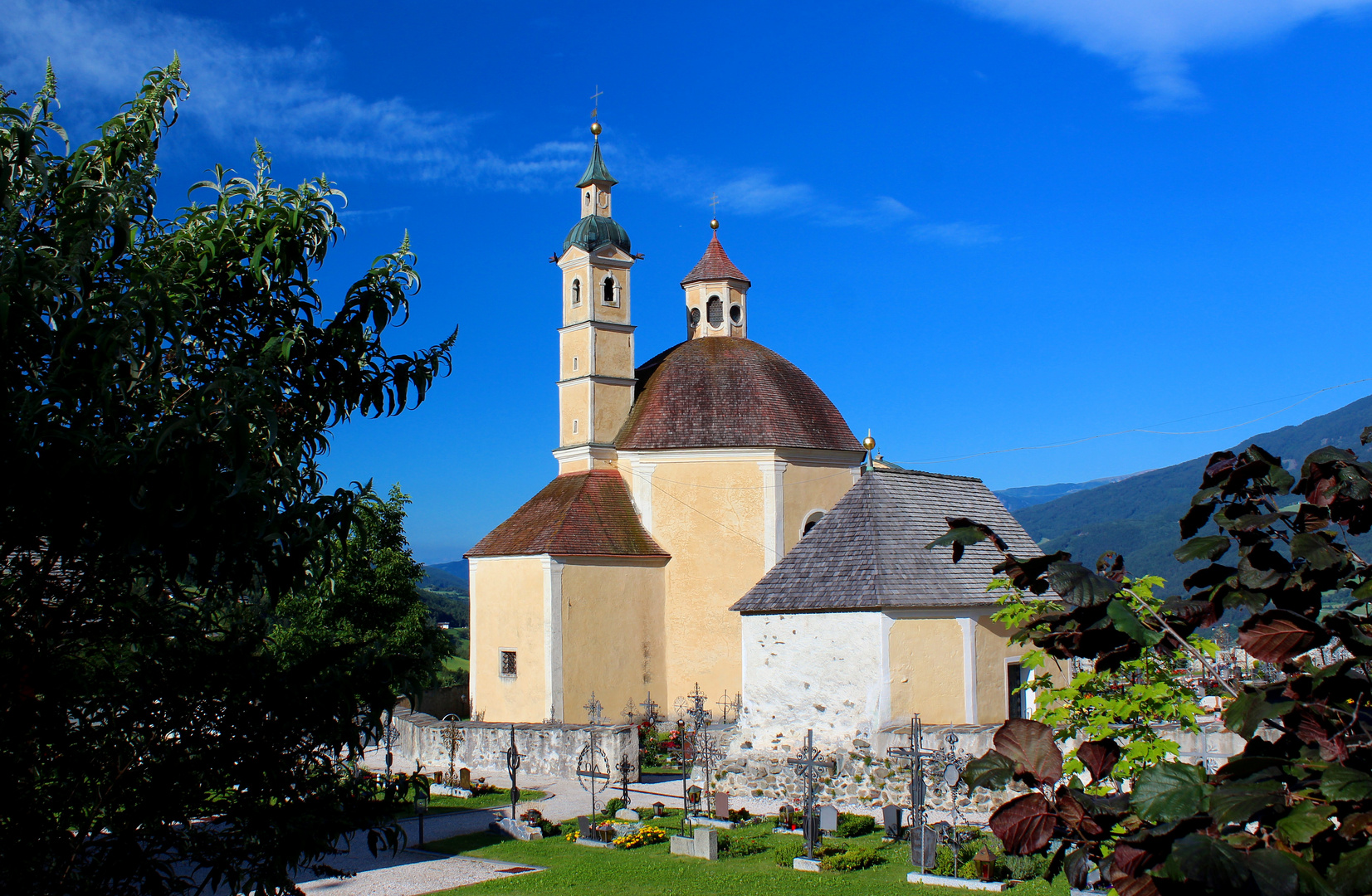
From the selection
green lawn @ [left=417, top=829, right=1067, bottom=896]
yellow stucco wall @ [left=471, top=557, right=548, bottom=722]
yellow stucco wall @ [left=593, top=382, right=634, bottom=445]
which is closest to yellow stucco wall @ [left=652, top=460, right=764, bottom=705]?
yellow stucco wall @ [left=593, top=382, right=634, bottom=445]

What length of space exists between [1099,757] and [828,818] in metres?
14.6

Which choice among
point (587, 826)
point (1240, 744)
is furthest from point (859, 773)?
point (1240, 744)

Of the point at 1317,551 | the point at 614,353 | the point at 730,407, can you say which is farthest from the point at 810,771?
the point at 614,353

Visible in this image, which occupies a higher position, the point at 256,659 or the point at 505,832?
the point at 256,659

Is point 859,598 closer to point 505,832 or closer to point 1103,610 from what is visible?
point 505,832

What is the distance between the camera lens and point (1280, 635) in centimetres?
326

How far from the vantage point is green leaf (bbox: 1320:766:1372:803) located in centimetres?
264

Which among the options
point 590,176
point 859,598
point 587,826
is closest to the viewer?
point 587,826

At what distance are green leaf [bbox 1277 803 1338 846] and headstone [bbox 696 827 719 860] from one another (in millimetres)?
14318

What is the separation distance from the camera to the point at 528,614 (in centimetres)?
2888

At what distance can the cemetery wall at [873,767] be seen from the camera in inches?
631

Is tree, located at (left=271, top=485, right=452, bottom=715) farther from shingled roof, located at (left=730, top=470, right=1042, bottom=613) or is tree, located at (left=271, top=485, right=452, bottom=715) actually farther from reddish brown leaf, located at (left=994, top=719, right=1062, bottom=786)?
reddish brown leaf, located at (left=994, top=719, right=1062, bottom=786)

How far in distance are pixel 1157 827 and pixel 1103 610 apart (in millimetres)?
913

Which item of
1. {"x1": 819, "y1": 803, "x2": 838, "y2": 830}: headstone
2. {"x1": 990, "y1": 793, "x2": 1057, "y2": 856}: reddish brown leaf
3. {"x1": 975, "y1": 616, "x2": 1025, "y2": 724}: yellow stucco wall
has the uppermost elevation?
{"x1": 990, "y1": 793, "x2": 1057, "y2": 856}: reddish brown leaf
